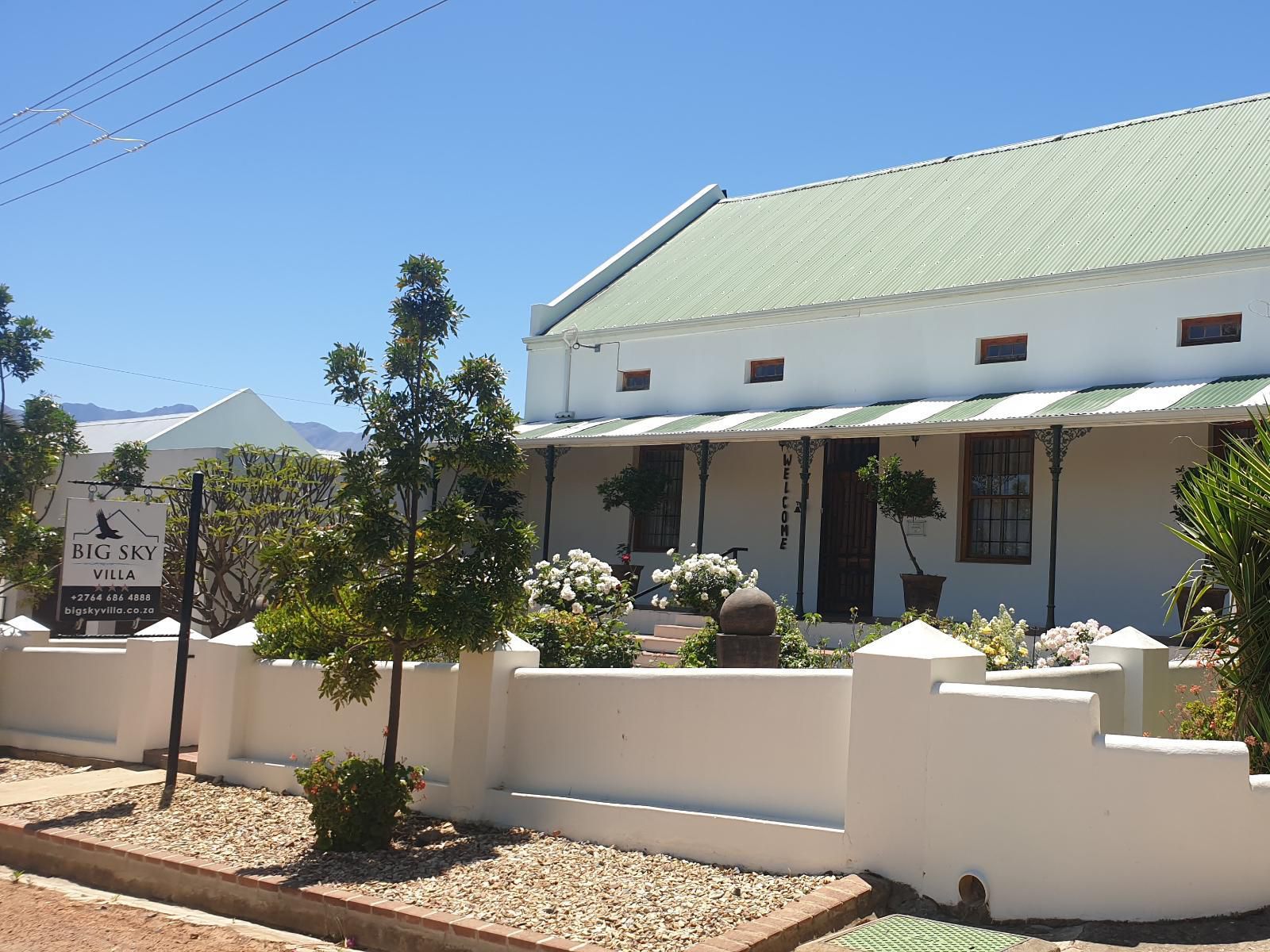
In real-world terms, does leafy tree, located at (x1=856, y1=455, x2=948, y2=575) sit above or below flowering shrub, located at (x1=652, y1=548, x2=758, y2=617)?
above

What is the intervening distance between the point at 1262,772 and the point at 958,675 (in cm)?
176

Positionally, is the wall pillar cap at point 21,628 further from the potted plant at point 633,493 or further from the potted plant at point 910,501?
the potted plant at point 910,501

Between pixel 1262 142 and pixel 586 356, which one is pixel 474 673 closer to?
pixel 586 356

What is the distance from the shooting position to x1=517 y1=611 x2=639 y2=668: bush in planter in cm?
1069

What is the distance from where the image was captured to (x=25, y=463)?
13.6 metres

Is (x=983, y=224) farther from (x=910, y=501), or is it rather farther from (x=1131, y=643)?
(x=1131, y=643)

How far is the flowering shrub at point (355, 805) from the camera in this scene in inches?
311

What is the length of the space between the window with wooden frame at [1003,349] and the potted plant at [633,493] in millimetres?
5390

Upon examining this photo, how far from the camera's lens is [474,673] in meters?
8.83

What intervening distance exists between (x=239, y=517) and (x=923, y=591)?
9275 mm

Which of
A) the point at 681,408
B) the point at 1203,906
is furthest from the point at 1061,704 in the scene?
the point at 681,408

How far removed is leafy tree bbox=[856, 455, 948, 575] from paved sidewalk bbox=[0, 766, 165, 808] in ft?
28.9

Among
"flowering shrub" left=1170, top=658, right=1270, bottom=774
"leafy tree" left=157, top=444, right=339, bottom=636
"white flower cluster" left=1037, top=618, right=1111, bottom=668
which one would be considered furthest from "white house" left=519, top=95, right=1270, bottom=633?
"flowering shrub" left=1170, top=658, right=1270, bottom=774

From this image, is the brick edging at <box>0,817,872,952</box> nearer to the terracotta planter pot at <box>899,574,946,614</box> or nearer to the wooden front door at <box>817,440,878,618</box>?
the terracotta planter pot at <box>899,574,946,614</box>
